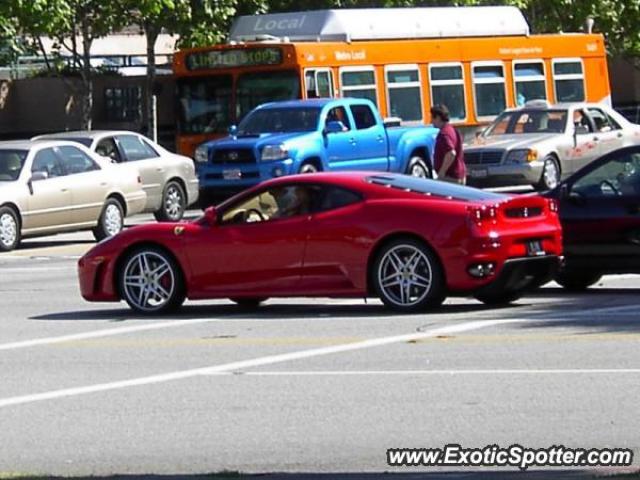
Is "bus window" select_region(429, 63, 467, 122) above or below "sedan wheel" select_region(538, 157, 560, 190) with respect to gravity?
above

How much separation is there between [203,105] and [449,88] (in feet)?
18.1

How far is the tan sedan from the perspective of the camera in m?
24.8

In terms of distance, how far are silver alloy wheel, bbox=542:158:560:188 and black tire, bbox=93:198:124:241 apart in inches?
363

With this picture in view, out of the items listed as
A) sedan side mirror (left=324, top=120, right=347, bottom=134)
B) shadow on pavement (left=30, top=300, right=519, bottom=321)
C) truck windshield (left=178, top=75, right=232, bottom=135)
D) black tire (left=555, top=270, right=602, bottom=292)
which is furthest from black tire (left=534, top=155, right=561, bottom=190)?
shadow on pavement (left=30, top=300, right=519, bottom=321)

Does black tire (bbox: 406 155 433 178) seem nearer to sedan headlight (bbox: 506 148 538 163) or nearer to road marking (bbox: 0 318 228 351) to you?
sedan headlight (bbox: 506 148 538 163)

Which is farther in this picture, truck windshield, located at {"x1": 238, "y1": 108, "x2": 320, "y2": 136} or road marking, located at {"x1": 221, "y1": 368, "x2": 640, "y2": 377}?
truck windshield, located at {"x1": 238, "y1": 108, "x2": 320, "y2": 136}

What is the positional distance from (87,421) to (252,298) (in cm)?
571

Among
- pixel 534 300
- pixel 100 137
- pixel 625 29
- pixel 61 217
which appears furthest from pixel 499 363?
pixel 625 29

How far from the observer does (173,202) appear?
94.5ft

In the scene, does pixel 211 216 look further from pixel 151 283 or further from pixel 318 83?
pixel 318 83

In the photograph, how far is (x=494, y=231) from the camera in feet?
50.9

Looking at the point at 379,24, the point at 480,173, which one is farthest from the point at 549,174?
the point at 379,24

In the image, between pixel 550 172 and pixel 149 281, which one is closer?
pixel 149 281

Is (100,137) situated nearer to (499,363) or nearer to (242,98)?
(242,98)
